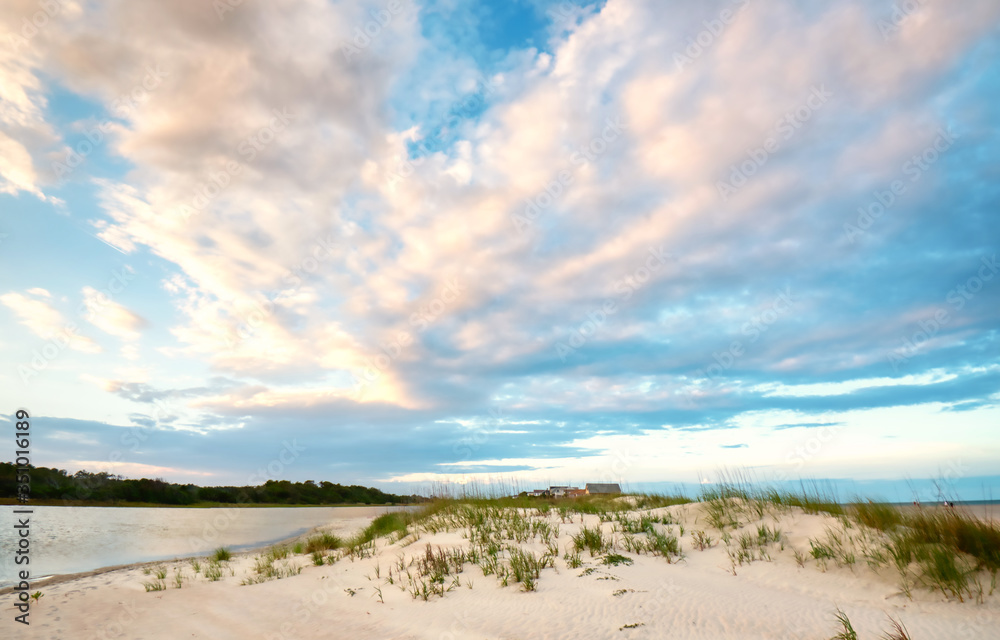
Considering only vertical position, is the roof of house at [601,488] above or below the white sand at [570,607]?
above

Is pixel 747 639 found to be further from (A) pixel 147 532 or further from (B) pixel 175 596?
(A) pixel 147 532

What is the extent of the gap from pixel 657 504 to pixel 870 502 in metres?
7.80

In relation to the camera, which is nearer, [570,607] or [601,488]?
[570,607]

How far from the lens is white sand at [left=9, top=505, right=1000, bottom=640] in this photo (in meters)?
5.49

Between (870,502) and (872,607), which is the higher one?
(870,502)

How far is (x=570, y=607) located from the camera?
6406 mm

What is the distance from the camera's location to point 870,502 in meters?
8.96

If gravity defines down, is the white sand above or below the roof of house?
below

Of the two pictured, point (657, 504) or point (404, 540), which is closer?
point (404, 540)

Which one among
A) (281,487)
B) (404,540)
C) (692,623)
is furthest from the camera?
(281,487)

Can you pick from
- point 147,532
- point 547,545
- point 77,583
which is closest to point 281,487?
point 147,532

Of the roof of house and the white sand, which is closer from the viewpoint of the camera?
the white sand

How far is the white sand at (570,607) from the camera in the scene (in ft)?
18.0

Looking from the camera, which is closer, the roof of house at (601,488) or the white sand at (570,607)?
the white sand at (570,607)
